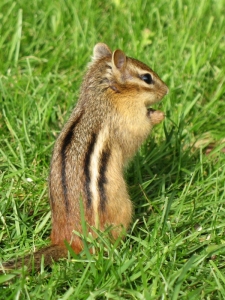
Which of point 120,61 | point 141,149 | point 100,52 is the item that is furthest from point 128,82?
point 141,149

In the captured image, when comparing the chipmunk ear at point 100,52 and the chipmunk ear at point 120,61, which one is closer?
the chipmunk ear at point 120,61

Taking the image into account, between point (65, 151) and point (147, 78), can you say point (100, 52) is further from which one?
point (65, 151)

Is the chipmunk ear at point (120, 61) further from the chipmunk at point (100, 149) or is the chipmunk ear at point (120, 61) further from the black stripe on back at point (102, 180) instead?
the black stripe on back at point (102, 180)

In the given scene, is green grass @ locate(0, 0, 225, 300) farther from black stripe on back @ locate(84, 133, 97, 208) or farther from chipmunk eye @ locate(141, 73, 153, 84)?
chipmunk eye @ locate(141, 73, 153, 84)

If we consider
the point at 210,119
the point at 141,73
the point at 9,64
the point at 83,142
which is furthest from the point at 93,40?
the point at 83,142

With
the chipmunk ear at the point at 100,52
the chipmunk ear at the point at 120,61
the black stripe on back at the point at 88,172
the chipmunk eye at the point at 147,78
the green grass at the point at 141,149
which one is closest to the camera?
the green grass at the point at 141,149

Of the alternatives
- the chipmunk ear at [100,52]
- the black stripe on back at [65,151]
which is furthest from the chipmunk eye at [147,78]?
the black stripe on back at [65,151]

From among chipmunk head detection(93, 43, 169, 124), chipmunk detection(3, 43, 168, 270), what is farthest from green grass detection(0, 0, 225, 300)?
chipmunk head detection(93, 43, 169, 124)
